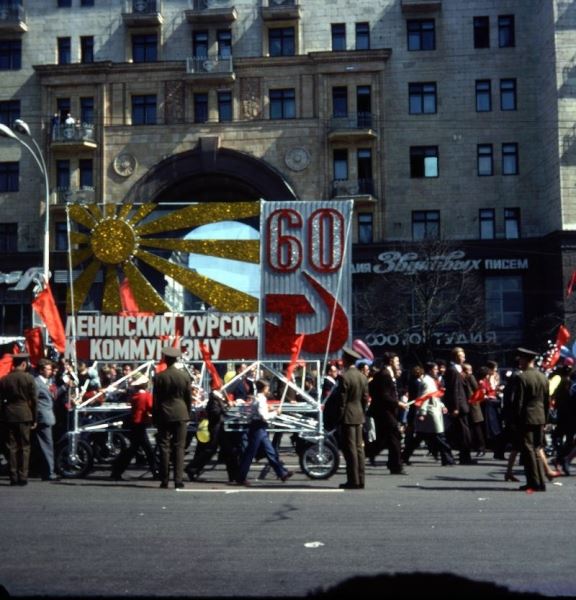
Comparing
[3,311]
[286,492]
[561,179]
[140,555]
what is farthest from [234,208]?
[3,311]

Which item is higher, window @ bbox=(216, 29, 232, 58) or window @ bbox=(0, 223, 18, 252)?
window @ bbox=(216, 29, 232, 58)

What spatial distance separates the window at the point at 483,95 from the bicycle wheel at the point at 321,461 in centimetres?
3184

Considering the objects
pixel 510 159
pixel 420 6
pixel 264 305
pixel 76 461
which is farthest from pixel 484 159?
pixel 76 461

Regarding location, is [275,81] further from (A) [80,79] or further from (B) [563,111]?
(B) [563,111]

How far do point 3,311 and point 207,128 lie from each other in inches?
470

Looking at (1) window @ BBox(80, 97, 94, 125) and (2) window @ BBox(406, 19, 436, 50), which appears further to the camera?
(1) window @ BBox(80, 97, 94, 125)

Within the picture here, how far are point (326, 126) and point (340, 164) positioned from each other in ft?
5.67

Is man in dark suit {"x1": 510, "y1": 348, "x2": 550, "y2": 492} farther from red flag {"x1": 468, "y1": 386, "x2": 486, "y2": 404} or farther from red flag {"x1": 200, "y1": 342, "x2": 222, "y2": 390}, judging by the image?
red flag {"x1": 200, "y1": 342, "x2": 222, "y2": 390}

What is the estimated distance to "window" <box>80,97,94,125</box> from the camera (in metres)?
45.0

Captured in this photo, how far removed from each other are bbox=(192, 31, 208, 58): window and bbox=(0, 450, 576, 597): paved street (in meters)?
33.5

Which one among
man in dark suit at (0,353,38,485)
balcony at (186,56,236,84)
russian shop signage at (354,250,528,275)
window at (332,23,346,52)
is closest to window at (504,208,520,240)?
russian shop signage at (354,250,528,275)

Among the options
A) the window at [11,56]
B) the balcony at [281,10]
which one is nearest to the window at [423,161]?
the balcony at [281,10]

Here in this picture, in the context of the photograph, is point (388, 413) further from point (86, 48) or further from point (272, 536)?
point (86, 48)

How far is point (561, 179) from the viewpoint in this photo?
40625mm
